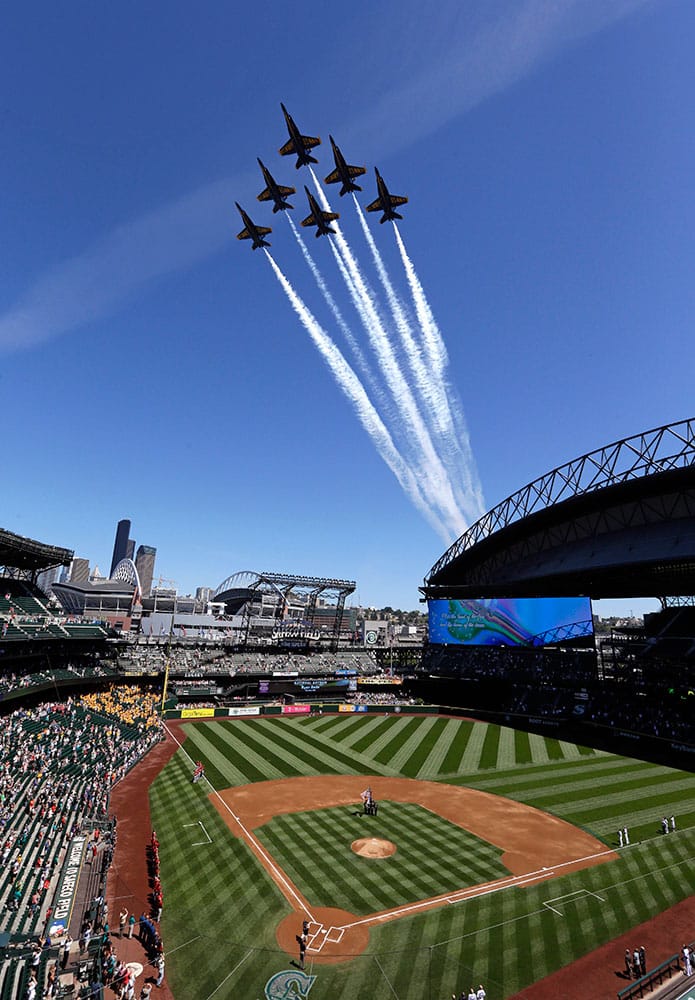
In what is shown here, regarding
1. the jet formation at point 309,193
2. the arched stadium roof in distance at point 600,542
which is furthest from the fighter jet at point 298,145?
the arched stadium roof in distance at point 600,542

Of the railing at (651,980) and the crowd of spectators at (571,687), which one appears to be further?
the crowd of spectators at (571,687)

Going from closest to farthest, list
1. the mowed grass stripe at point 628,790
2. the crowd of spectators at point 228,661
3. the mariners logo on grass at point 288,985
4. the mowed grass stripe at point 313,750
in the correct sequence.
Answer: the mariners logo on grass at point 288,985 < the mowed grass stripe at point 628,790 < the mowed grass stripe at point 313,750 < the crowd of spectators at point 228,661

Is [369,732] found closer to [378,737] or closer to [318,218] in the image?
[378,737]

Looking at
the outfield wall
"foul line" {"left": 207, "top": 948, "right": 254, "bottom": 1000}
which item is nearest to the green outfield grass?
"foul line" {"left": 207, "top": 948, "right": 254, "bottom": 1000}

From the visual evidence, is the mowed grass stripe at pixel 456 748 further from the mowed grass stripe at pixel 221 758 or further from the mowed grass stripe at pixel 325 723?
the mowed grass stripe at pixel 221 758

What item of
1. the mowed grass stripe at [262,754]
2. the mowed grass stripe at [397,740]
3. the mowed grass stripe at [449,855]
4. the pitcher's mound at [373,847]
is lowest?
the mowed grass stripe at [262,754]

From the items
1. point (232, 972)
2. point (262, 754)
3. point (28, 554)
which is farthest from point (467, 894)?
point (28, 554)

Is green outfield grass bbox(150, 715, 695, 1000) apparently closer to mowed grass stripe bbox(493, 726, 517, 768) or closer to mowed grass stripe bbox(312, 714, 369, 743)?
mowed grass stripe bbox(493, 726, 517, 768)

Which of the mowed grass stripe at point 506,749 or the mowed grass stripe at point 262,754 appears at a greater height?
the mowed grass stripe at point 506,749
